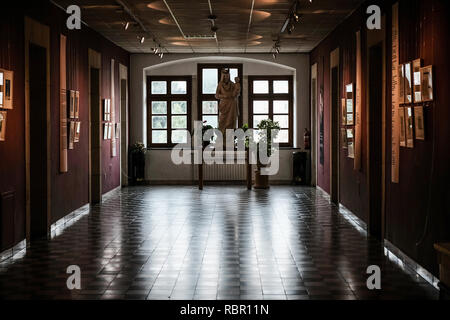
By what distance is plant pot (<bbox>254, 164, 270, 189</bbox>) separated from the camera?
17.4 meters

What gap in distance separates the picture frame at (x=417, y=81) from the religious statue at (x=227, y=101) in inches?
416

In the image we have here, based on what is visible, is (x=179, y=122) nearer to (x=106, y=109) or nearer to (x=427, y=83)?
(x=106, y=109)

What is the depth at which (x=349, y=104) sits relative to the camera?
1202 centimetres

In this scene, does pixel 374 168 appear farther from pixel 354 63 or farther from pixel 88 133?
pixel 88 133

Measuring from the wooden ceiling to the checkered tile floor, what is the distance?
3.50 m

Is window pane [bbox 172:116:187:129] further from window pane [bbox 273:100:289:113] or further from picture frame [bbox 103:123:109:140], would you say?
picture frame [bbox 103:123:109:140]

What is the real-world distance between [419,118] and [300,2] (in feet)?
13.8

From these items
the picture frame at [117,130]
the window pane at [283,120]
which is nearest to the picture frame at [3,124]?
the picture frame at [117,130]

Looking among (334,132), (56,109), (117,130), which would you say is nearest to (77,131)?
(56,109)

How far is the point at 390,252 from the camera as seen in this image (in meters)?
8.54

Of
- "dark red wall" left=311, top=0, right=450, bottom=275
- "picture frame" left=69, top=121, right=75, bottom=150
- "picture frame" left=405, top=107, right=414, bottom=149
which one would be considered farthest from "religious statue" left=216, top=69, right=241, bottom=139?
"picture frame" left=405, top=107, right=414, bottom=149

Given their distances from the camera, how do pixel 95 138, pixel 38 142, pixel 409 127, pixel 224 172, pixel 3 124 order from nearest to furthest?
pixel 409 127 < pixel 3 124 < pixel 38 142 < pixel 95 138 < pixel 224 172

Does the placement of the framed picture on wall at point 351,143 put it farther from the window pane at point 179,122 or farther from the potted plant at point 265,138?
the window pane at point 179,122

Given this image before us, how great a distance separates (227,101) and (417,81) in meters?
11.0
